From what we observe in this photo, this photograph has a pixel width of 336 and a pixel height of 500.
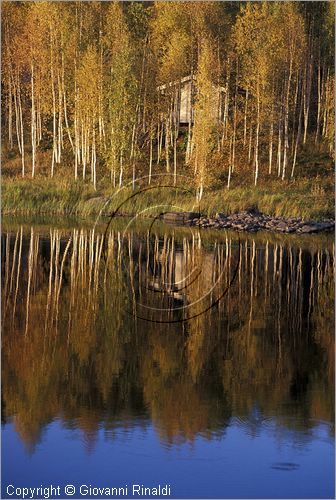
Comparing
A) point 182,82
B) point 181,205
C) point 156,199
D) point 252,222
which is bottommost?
point 252,222

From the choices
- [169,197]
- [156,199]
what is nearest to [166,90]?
[169,197]

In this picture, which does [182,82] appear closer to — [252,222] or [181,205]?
[181,205]

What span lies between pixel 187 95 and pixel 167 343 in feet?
147

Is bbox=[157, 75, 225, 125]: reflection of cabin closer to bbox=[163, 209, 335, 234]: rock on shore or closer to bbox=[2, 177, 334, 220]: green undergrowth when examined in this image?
bbox=[2, 177, 334, 220]: green undergrowth

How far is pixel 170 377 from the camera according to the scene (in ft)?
50.1

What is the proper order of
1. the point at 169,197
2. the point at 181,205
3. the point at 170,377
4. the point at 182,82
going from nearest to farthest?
the point at 170,377, the point at 181,205, the point at 169,197, the point at 182,82

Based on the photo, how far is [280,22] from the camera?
186 ft

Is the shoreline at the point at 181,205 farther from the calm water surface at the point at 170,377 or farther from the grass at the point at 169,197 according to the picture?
the calm water surface at the point at 170,377

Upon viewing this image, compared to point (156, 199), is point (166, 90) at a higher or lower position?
higher

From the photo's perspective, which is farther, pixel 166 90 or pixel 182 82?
pixel 182 82

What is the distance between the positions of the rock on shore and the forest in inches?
138

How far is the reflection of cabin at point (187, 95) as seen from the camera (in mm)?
53781

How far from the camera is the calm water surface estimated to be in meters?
11.4

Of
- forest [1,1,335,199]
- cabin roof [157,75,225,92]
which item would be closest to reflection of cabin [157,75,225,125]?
cabin roof [157,75,225,92]
